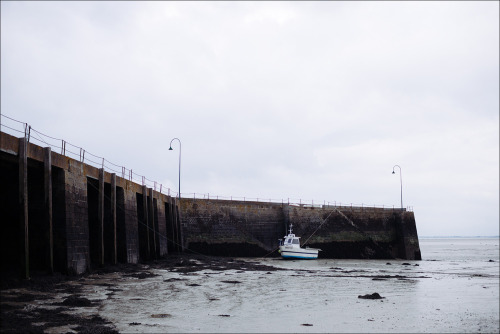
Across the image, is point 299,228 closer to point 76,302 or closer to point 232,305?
point 232,305

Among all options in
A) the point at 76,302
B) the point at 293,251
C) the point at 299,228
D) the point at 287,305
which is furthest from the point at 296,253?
the point at 76,302

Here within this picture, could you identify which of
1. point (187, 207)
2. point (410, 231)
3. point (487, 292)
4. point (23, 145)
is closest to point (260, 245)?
point (187, 207)

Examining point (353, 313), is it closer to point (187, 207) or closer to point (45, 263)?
point (45, 263)

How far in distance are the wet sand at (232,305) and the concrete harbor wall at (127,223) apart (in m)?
2.15

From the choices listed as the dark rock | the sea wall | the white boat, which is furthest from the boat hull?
the dark rock

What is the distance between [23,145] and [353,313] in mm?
12771

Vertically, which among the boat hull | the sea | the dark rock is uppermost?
the dark rock

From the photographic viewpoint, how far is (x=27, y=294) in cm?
1338

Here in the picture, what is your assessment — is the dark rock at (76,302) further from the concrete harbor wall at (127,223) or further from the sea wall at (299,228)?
the sea wall at (299,228)

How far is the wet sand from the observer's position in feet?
35.3

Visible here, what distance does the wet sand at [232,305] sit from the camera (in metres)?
10.8

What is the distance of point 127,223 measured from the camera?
26.6m

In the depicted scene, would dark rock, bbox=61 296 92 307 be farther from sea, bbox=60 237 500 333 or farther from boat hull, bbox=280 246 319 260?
boat hull, bbox=280 246 319 260

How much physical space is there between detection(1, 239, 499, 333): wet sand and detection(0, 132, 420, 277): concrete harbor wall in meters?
2.15
